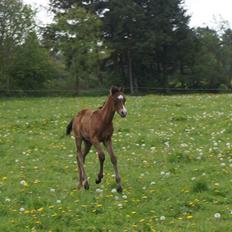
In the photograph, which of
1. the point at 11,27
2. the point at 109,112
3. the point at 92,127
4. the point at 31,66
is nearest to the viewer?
the point at 109,112

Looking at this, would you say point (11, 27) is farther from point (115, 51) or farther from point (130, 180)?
point (130, 180)

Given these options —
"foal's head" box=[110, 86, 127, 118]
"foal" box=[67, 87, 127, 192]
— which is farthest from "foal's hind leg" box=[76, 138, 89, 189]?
"foal's head" box=[110, 86, 127, 118]

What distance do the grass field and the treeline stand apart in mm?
32599

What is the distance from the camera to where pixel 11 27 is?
51.4 meters

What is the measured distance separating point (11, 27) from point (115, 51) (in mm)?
Result: 17814

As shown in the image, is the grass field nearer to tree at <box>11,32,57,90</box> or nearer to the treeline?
tree at <box>11,32,57,90</box>

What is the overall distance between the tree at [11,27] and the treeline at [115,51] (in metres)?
0.13

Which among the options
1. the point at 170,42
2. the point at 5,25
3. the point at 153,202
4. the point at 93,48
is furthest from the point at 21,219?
the point at 170,42

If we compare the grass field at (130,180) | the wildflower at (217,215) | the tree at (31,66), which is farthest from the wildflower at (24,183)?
the tree at (31,66)

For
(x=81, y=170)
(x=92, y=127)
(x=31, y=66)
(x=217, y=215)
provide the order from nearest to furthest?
(x=217, y=215), (x=92, y=127), (x=81, y=170), (x=31, y=66)

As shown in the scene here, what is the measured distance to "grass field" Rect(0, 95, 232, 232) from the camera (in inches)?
368

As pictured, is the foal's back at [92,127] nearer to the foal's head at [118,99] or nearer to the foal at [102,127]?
the foal at [102,127]

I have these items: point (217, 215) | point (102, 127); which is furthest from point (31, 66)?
point (217, 215)

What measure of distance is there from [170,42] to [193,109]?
3951cm
